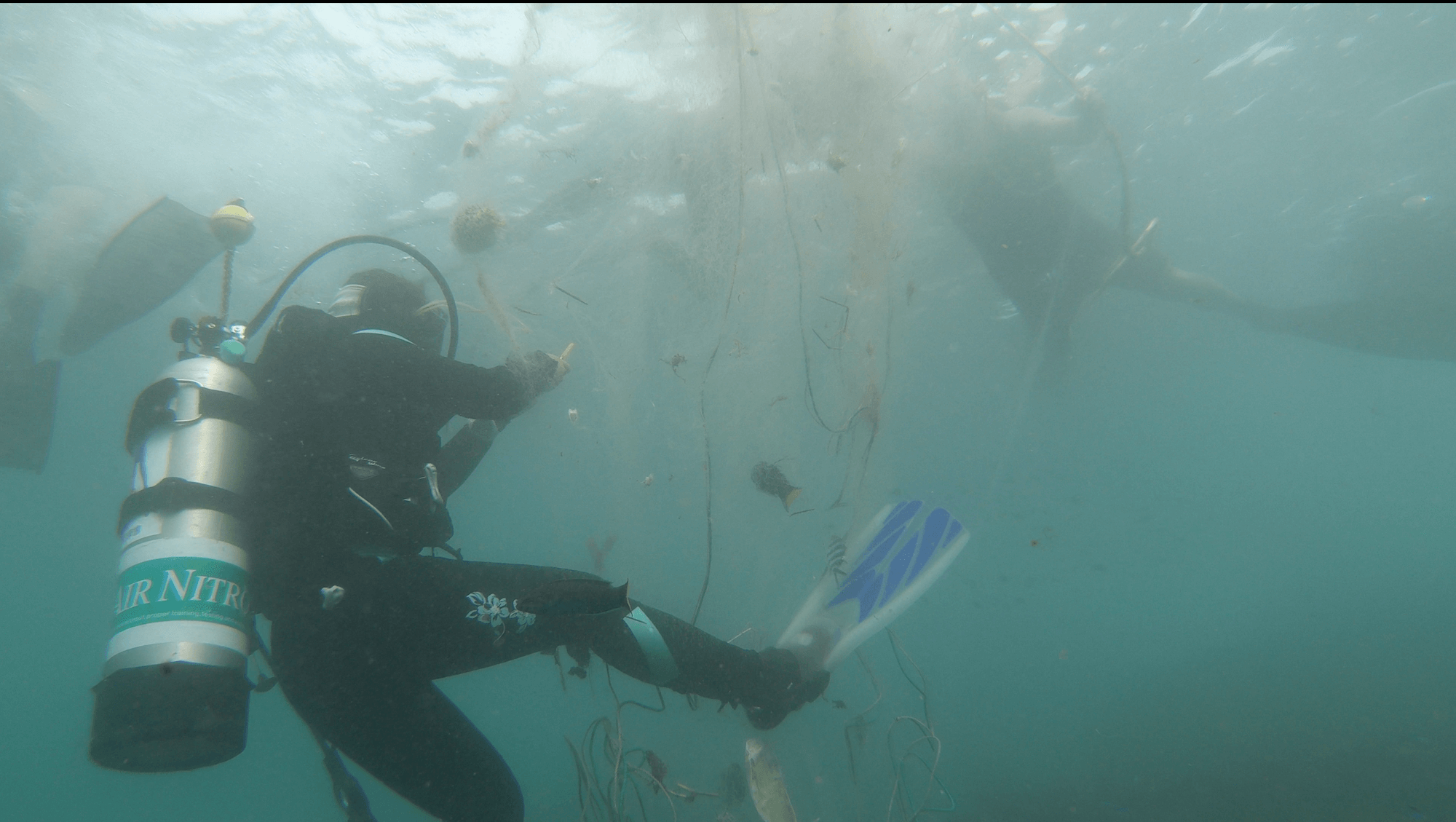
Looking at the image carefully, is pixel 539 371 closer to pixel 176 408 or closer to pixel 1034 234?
pixel 176 408

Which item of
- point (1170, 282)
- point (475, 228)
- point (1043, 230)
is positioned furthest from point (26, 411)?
point (1170, 282)

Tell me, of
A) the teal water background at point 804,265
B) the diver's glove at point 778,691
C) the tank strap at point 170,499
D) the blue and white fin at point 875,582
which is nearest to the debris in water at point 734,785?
the teal water background at point 804,265

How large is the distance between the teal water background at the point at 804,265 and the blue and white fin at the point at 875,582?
0.61m

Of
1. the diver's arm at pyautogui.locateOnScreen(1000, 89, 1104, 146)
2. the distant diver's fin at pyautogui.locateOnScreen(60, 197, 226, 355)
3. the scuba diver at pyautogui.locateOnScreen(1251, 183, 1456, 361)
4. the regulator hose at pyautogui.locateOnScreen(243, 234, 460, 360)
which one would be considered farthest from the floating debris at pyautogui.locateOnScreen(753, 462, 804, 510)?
the scuba diver at pyautogui.locateOnScreen(1251, 183, 1456, 361)

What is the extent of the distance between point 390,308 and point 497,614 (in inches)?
89.3

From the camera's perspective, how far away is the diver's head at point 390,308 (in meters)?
3.64

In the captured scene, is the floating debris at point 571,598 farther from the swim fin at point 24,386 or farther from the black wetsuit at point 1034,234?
the swim fin at point 24,386

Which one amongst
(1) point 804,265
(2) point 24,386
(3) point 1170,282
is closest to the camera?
(1) point 804,265

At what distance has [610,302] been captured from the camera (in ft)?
24.6

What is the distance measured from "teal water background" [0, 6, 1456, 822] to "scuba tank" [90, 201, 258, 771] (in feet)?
9.79

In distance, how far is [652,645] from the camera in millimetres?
3271

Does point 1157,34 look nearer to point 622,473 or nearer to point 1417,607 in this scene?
point 622,473

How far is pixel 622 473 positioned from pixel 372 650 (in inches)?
953

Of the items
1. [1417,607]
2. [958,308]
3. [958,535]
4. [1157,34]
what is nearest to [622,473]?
[958,308]
